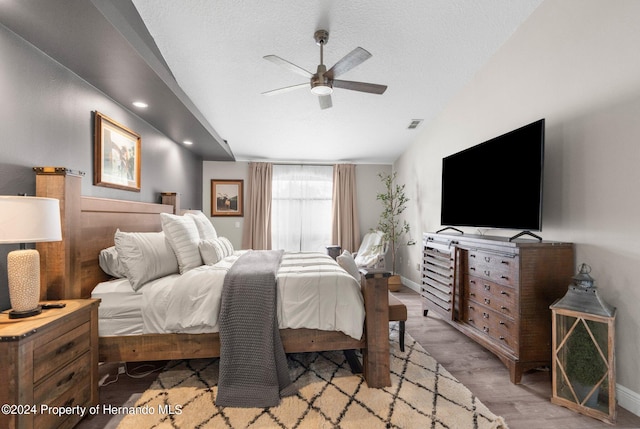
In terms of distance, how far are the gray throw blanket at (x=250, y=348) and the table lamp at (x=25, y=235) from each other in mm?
1003

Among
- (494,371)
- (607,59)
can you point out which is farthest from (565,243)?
(607,59)

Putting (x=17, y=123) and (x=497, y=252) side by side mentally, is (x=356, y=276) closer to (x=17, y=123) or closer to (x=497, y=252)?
(x=497, y=252)

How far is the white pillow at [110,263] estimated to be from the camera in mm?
2383

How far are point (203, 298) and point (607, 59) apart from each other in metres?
3.28

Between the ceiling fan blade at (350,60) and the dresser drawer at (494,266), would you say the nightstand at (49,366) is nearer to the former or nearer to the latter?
the ceiling fan blade at (350,60)

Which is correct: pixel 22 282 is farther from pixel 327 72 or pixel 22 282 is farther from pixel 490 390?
pixel 490 390

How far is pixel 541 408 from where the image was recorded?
1.92m

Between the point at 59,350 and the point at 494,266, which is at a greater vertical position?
the point at 494,266

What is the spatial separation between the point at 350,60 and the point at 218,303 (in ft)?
6.66

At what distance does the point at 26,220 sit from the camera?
1443mm

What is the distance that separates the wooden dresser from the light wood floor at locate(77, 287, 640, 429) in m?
0.14

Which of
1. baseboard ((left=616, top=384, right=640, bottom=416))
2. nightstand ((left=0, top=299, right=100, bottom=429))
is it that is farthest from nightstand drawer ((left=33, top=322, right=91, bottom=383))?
baseboard ((left=616, top=384, right=640, bottom=416))

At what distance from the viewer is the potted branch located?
5.27 m

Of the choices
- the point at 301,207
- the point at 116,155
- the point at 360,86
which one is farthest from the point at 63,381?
the point at 301,207
